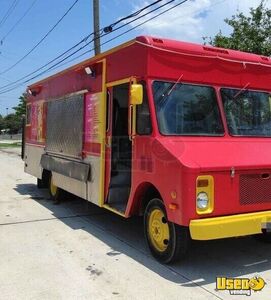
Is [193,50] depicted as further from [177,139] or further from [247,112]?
[177,139]

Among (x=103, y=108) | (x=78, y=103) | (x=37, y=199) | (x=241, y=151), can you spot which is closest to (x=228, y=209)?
(x=241, y=151)

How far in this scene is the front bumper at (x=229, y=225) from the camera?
5375 millimetres

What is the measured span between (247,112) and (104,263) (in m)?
3.01

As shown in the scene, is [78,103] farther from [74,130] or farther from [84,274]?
[84,274]

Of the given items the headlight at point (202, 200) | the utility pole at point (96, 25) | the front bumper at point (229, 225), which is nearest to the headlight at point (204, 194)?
the headlight at point (202, 200)

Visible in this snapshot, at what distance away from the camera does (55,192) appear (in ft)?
35.7

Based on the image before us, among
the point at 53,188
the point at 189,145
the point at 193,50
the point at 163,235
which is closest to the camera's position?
the point at 189,145

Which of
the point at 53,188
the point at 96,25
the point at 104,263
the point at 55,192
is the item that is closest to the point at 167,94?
the point at 104,263

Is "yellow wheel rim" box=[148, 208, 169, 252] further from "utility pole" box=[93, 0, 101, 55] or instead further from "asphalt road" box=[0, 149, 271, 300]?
"utility pole" box=[93, 0, 101, 55]

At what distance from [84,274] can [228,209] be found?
1.90 m

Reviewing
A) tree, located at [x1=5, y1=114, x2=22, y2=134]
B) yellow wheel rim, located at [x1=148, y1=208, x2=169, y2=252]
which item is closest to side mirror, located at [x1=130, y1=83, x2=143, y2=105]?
yellow wheel rim, located at [x1=148, y1=208, x2=169, y2=252]

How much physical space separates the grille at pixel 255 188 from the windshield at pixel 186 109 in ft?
3.24

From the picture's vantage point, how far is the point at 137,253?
6.65m

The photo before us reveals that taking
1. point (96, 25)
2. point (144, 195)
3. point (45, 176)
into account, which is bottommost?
point (45, 176)
